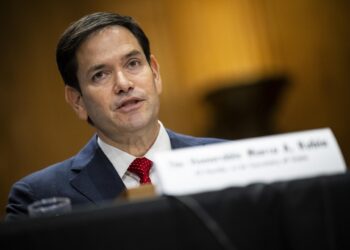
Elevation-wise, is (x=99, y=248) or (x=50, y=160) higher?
(x=99, y=248)

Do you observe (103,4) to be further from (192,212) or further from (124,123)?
(192,212)

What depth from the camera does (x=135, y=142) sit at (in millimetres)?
2094

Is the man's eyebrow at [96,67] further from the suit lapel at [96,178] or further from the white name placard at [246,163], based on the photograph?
the white name placard at [246,163]

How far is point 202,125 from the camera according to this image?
5027 millimetres

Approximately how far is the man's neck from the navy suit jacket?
73mm

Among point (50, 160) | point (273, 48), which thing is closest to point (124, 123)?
point (50, 160)

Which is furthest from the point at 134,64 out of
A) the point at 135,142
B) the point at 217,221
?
the point at 217,221

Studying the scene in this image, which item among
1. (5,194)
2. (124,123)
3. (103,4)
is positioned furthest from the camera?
(103,4)

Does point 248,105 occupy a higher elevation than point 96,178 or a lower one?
lower

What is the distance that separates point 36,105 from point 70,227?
3828 millimetres

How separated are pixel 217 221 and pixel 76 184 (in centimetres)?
99

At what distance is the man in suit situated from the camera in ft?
6.47

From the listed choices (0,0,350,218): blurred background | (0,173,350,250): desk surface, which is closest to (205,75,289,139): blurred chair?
(0,0,350,218): blurred background

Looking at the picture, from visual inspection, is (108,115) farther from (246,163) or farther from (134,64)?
(246,163)
